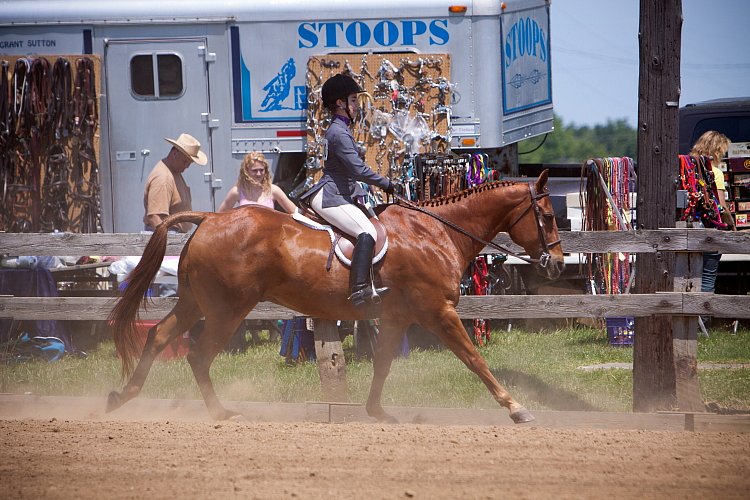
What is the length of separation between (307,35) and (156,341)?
16.2 ft

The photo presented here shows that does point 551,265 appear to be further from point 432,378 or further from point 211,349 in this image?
point 211,349

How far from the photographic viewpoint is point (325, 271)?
22.8ft

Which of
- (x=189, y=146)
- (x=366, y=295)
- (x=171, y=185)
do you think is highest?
(x=189, y=146)

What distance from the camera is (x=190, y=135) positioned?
1086 cm

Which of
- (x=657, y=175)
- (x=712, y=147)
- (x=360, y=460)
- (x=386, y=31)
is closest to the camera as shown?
(x=360, y=460)

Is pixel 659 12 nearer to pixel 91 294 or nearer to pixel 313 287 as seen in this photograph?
pixel 313 287

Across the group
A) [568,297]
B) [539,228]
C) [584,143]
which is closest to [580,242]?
[568,297]

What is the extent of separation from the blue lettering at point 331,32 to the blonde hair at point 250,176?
2654 millimetres

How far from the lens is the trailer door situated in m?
10.9

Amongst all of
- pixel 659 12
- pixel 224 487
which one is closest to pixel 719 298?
pixel 659 12

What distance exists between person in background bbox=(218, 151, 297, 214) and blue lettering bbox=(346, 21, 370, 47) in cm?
269

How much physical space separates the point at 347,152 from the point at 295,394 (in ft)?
7.87

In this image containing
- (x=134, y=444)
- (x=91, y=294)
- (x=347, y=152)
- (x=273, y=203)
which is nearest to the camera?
(x=134, y=444)

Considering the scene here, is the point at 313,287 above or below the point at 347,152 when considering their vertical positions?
below
